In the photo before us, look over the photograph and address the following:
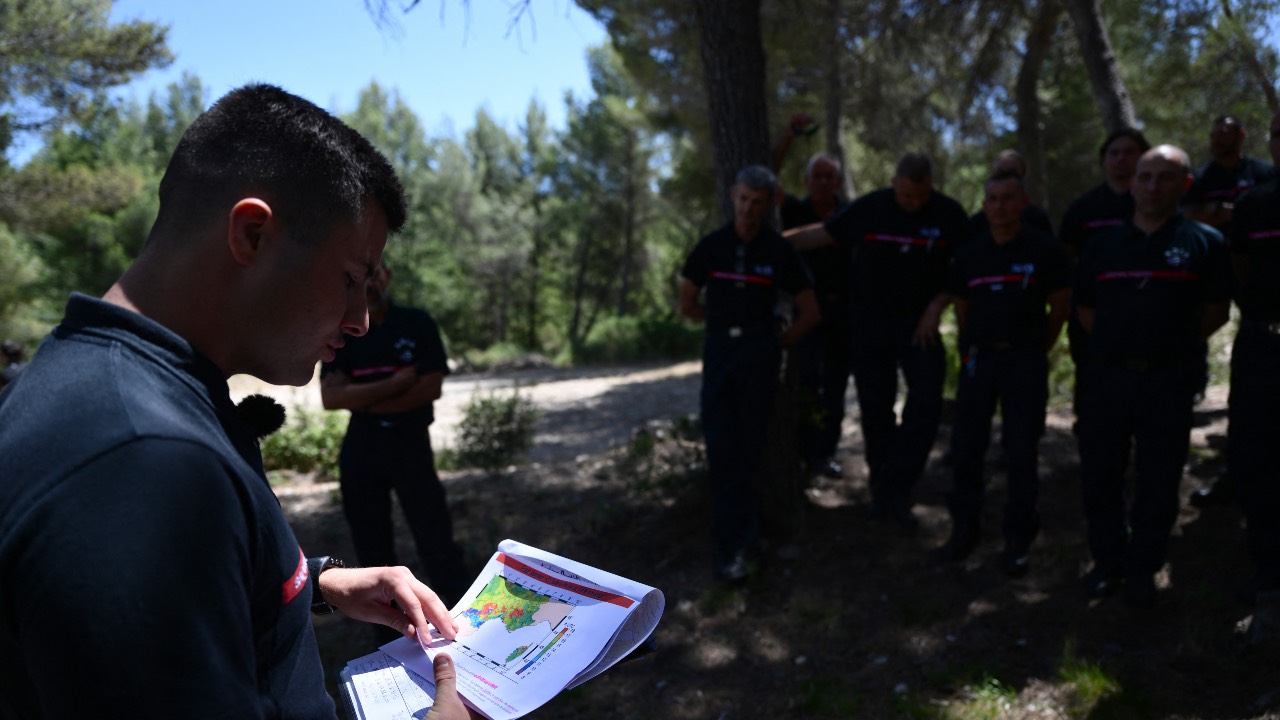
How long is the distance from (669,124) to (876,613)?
16119 millimetres

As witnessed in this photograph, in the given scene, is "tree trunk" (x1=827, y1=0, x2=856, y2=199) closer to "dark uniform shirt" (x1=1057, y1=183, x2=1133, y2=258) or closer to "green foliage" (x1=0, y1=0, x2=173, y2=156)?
"dark uniform shirt" (x1=1057, y1=183, x2=1133, y2=258)

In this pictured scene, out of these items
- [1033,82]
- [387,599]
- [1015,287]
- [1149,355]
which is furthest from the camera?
[1033,82]

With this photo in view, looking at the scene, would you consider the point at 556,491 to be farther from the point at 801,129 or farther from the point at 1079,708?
the point at 1079,708

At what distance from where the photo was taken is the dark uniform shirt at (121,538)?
2.79ft

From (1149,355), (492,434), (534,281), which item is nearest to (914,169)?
(1149,355)

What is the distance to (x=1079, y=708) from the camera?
374 cm

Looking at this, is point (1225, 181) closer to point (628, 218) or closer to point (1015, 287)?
point (1015, 287)

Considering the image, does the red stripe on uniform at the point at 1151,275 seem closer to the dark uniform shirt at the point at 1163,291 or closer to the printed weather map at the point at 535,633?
the dark uniform shirt at the point at 1163,291

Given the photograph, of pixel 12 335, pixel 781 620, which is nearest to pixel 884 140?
pixel 781 620

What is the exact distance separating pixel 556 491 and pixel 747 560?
2.18 m

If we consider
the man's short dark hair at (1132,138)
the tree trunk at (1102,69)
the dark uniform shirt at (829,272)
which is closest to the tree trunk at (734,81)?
the dark uniform shirt at (829,272)

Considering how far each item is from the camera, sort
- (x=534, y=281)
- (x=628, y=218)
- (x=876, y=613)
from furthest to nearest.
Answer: (x=534, y=281) < (x=628, y=218) < (x=876, y=613)

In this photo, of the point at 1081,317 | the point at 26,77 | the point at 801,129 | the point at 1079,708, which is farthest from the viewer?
the point at 26,77

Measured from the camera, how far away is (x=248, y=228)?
45.6 inches
